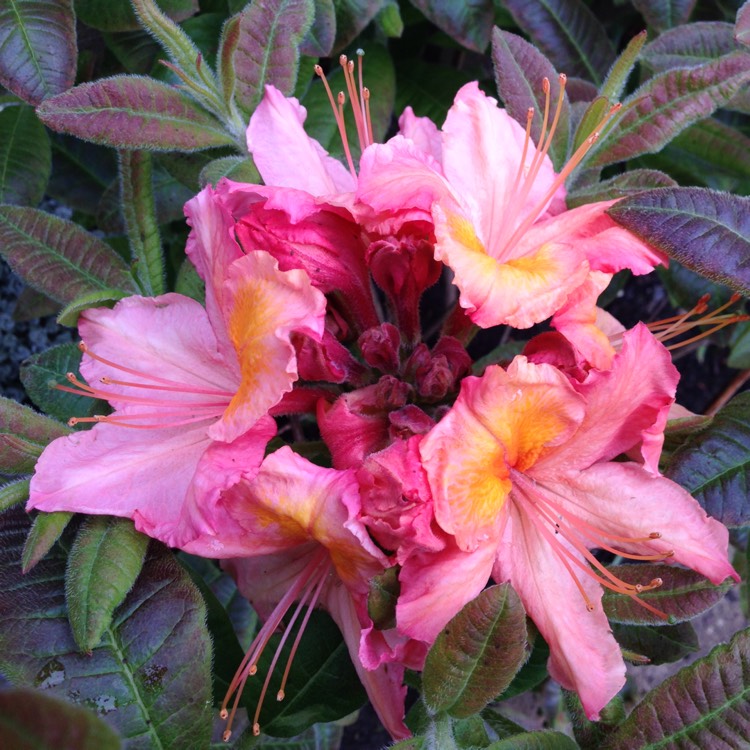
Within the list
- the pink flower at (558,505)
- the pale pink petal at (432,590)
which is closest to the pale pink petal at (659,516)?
the pink flower at (558,505)

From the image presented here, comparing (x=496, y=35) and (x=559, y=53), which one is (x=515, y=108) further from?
(x=559, y=53)

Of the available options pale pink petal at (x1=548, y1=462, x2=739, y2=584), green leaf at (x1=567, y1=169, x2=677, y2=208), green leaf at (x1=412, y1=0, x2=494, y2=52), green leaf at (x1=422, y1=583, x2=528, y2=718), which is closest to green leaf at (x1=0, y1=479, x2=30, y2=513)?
green leaf at (x1=422, y1=583, x2=528, y2=718)

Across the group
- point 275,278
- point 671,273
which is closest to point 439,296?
point 671,273

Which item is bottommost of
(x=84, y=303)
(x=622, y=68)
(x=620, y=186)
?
(x=84, y=303)

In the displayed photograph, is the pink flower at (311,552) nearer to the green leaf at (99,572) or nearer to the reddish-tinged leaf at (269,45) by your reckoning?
the green leaf at (99,572)

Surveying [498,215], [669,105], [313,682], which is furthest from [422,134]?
[313,682]

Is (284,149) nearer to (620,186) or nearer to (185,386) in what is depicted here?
(185,386)
